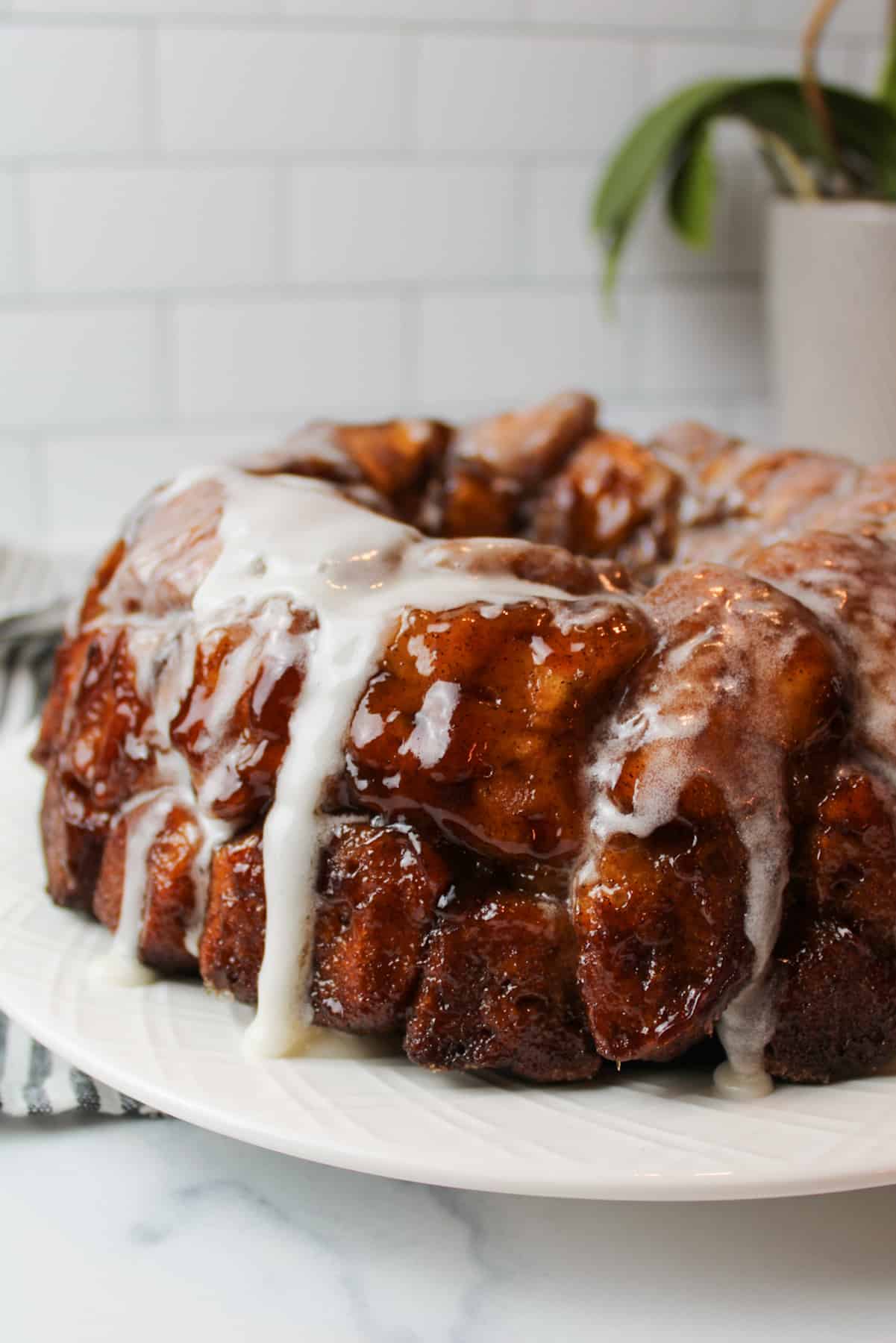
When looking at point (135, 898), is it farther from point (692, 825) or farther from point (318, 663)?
point (692, 825)

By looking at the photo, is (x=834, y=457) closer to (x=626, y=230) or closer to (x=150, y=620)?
(x=150, y=620)

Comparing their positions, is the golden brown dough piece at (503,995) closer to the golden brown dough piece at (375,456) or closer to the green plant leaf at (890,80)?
the golden brown dough piece at (375,456)

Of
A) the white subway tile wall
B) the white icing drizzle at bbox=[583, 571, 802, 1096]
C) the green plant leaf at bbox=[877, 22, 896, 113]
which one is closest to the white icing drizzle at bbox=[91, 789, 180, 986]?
the white icing drizzle at bbox=[583, 571, 802, 1096]

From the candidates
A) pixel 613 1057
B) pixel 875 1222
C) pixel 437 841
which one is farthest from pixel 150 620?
pixel 875 1222

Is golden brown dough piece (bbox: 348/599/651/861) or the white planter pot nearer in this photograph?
golden brown dough piece (bbox: 348/599/651/861)

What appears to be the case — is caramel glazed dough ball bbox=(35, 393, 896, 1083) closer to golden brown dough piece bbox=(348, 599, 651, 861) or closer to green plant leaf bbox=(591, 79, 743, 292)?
golden brown dough piece bbox=(348, 599, 651, 861)

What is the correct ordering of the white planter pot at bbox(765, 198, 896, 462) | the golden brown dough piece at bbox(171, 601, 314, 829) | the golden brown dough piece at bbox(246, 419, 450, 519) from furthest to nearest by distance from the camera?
1. the white planter pot at bbox(765, 198, 896, 462)
2. the golden brown dough piece at bbox(246, 419, 450, 519)
3. the golden brown dough piece at bbox(171, 601, 314, 829)

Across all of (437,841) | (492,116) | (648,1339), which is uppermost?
(492,116)
